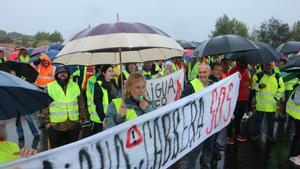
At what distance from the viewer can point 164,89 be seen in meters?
8.48

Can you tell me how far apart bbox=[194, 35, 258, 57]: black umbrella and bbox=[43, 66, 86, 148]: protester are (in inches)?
89.0

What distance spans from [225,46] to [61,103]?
9.26ft

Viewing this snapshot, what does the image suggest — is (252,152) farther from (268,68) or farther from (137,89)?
(137,89)

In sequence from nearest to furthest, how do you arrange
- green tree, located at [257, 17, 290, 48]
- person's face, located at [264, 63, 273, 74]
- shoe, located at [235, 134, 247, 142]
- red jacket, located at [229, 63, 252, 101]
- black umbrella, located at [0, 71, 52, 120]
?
black umbrella, located at [0, 71, 52, 120] < red jacket, located at [229, 63, 252, 101] < person's face, located at [264, 63, 273, 74] < shoe, located at [235, 134, 247, 142] < green tree, located at [257, 17, 290, 48]

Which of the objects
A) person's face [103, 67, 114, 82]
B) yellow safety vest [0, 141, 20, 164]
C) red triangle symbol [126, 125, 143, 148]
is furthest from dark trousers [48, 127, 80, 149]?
yellow safety vest [0, 141, 20, 164]

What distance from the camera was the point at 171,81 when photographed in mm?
8656

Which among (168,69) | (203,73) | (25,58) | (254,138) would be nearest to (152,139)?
(203,73)

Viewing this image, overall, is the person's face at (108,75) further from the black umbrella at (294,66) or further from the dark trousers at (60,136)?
the black umbrella at (294,66)

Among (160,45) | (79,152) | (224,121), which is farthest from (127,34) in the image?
(224,121)

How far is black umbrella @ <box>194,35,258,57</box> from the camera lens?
5938 millimetres

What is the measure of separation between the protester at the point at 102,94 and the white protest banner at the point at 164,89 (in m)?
1.85

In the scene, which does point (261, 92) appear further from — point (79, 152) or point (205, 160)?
point (79, 152)

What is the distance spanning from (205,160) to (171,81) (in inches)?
132

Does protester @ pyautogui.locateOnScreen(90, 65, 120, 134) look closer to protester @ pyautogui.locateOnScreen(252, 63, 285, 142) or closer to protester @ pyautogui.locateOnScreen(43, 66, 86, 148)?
protester @ pyautogui.locateOnScreen(43, 66, 86, 148)
